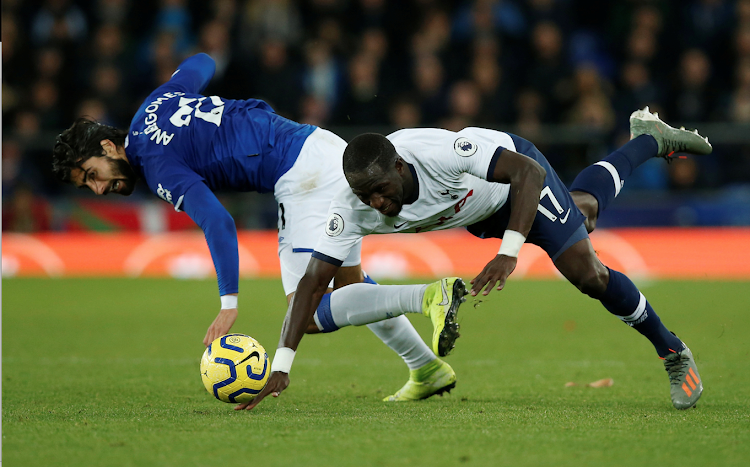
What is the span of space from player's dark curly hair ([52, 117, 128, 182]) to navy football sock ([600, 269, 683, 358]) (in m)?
2.79

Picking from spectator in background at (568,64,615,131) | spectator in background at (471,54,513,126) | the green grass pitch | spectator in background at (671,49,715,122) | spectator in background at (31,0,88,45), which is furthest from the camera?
spectator in background at (31,0,88,45)

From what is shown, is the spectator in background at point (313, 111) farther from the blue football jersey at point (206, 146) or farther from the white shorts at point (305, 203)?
the white shorts at point (305, 203)

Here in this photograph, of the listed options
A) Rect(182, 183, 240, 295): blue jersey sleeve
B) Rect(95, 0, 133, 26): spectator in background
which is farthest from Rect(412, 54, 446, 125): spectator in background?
Rect(182, 183, 240, 295): blue jersey sleeve

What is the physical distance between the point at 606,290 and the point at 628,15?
10.6 m

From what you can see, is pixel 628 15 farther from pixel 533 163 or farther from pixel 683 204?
pixel 533 163

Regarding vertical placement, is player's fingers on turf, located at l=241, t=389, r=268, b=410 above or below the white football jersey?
below

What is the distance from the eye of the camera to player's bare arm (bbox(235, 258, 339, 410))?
13.8 ft

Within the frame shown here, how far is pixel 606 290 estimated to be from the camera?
4.52 metres

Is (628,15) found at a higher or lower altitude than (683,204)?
higher

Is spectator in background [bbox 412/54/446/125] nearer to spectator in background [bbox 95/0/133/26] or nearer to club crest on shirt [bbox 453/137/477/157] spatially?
spectator in background [bbox 95/0/133/26]

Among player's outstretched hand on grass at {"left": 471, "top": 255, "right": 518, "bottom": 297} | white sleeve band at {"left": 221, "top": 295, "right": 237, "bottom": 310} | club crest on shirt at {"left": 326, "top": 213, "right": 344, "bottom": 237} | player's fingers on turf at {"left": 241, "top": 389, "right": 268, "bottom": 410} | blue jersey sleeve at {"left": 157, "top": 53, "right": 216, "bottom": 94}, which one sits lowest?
player's fingers on turf at {"left": 241, "top": 389, "right": 268, "bottom": 410}

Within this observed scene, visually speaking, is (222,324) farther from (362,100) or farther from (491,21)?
(491,21)

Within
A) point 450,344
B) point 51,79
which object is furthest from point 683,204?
point 51,79

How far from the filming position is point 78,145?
15.9ft
